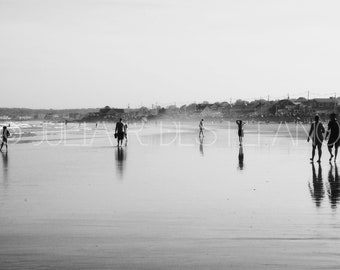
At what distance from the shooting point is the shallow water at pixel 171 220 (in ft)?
18.4

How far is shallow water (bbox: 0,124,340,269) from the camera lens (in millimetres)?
5609

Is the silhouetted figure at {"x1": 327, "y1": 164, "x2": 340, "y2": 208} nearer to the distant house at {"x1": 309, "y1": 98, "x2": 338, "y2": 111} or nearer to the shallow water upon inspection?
the shallow water

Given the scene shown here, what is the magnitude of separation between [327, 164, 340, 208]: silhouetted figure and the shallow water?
0.08 feet

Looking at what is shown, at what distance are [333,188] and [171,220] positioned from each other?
4944 mm

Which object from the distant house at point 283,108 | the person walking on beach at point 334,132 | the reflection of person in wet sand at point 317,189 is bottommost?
the reflection of person in wet sand at point 317,189

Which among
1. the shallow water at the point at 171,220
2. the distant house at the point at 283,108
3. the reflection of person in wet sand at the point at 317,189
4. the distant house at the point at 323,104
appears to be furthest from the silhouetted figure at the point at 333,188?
the distant house at the point at 283,108

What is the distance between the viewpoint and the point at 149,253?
19.1 feet

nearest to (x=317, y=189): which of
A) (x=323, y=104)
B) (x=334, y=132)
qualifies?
(x=334, y=132)

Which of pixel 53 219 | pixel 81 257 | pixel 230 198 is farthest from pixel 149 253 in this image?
pixel 230 198

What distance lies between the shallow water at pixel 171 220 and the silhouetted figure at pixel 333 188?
2 centimetres

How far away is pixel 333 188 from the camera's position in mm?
11094

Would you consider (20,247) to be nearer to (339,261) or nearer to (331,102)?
(339,261)

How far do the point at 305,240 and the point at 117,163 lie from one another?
39.9ft

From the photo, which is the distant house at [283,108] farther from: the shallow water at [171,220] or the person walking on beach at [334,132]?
the shallow water at [171,220]
